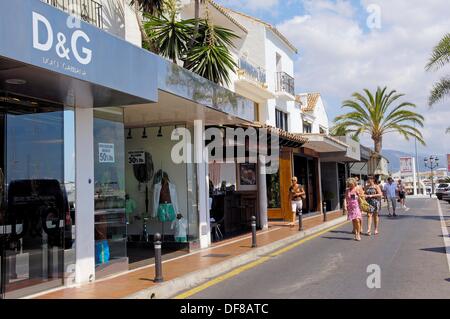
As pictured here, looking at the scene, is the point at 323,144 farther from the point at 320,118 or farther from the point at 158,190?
the point at 320,118

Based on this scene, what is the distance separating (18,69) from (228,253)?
22.1 feet

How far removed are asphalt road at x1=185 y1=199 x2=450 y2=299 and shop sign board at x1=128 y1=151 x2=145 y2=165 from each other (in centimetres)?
467

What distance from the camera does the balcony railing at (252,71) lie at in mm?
24014

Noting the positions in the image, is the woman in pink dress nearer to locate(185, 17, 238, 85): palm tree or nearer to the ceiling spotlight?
locate(185, 17, 238, 85): palm tree

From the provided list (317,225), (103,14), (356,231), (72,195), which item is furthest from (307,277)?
(317,225)

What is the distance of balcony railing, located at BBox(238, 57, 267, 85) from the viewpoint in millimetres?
24014

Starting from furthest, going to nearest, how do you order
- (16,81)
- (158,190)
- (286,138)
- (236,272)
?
(286,138), (158,190), (236,272), (16,81)

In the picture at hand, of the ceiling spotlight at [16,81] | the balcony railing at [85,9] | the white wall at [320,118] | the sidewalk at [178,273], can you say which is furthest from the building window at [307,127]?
the ceiling spotlight at [16,81]

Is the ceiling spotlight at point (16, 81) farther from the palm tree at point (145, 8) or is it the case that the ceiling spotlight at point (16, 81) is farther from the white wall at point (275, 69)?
the white wall at point (275, 69)

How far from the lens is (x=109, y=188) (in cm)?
960

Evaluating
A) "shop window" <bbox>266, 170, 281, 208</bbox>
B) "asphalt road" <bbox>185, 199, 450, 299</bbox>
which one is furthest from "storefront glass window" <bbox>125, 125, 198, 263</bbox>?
"shop window" <bbox>266, 170, 281, 208</bbox>

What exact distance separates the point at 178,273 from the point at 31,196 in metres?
2.91

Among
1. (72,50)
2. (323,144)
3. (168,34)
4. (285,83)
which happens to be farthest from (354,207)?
(285,83)

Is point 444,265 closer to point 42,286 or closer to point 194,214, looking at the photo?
point 194,214
